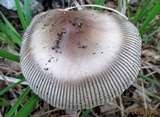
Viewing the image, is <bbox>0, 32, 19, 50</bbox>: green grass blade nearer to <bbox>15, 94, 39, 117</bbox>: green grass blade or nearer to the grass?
the grass

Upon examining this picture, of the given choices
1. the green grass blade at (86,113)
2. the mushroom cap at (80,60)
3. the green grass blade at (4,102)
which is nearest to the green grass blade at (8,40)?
the green grass blade at (4,102)

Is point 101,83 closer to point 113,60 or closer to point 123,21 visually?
point 113,60

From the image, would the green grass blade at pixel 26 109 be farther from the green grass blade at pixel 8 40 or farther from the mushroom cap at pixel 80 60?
the green grass blade at pixel 8 40

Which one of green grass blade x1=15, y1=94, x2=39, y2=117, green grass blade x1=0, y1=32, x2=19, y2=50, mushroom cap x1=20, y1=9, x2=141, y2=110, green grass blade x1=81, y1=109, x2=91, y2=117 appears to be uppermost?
mushroom cap x1=20, y1=9, x2=141, y2=110

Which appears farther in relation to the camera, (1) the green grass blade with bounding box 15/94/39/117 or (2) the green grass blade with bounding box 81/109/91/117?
(2) the green grass blade with bounding box 81/109/91/117

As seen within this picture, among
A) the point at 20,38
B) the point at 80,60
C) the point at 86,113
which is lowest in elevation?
the point at 86,113

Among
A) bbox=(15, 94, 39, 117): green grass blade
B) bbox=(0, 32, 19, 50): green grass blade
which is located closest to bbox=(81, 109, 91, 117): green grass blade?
bbox=(15, 94, 39, 117): green grass blade

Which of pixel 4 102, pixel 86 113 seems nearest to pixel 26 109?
pixel 4 102

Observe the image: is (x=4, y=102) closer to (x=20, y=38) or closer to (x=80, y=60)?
(x=20, y=38)
